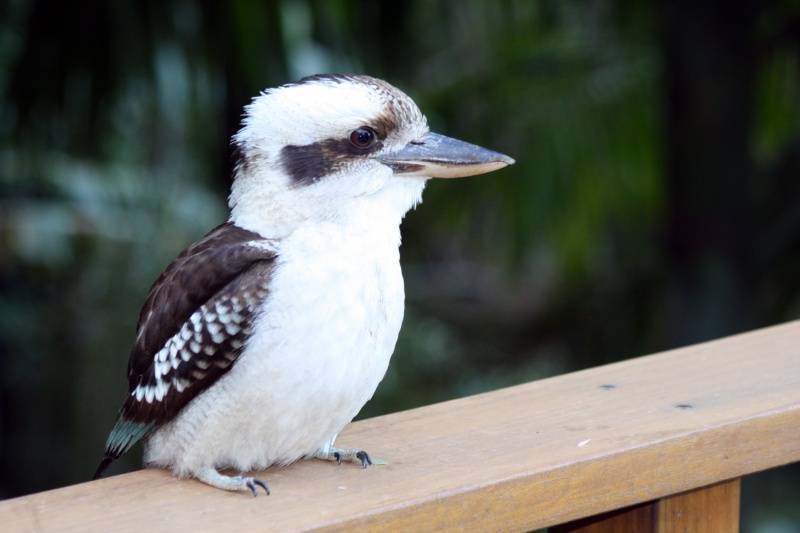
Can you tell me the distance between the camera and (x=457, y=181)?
4500 mm

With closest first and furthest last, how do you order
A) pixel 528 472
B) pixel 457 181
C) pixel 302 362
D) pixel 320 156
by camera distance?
pixel 528 472, pixel 302 362, pixel 320 156, pixel 457 181

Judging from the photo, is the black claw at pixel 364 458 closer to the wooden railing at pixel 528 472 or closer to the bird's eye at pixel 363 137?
the wooden railing at pixel 528 472

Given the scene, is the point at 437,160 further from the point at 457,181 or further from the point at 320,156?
the point at 457,181

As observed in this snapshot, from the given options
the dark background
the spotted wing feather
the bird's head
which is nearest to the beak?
the bird's head

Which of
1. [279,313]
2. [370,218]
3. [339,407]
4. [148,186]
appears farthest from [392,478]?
[148,186]

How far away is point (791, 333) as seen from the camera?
2027mm

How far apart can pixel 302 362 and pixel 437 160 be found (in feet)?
1.34

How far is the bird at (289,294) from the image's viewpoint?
1555 millimetres

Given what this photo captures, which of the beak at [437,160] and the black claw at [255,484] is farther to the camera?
the beak at [437,160]

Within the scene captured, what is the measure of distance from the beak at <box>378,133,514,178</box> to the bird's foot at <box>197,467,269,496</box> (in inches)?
21.2

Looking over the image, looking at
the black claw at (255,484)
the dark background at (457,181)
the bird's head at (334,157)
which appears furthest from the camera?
the dark background at (457,181)

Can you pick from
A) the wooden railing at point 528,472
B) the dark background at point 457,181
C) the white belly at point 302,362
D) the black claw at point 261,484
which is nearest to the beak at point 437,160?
the white belly at point 302,362

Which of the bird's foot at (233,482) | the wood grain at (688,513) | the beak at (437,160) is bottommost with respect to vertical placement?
the wood grain at (688,513)

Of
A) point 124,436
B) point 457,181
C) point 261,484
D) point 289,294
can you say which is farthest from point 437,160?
point 457,181
